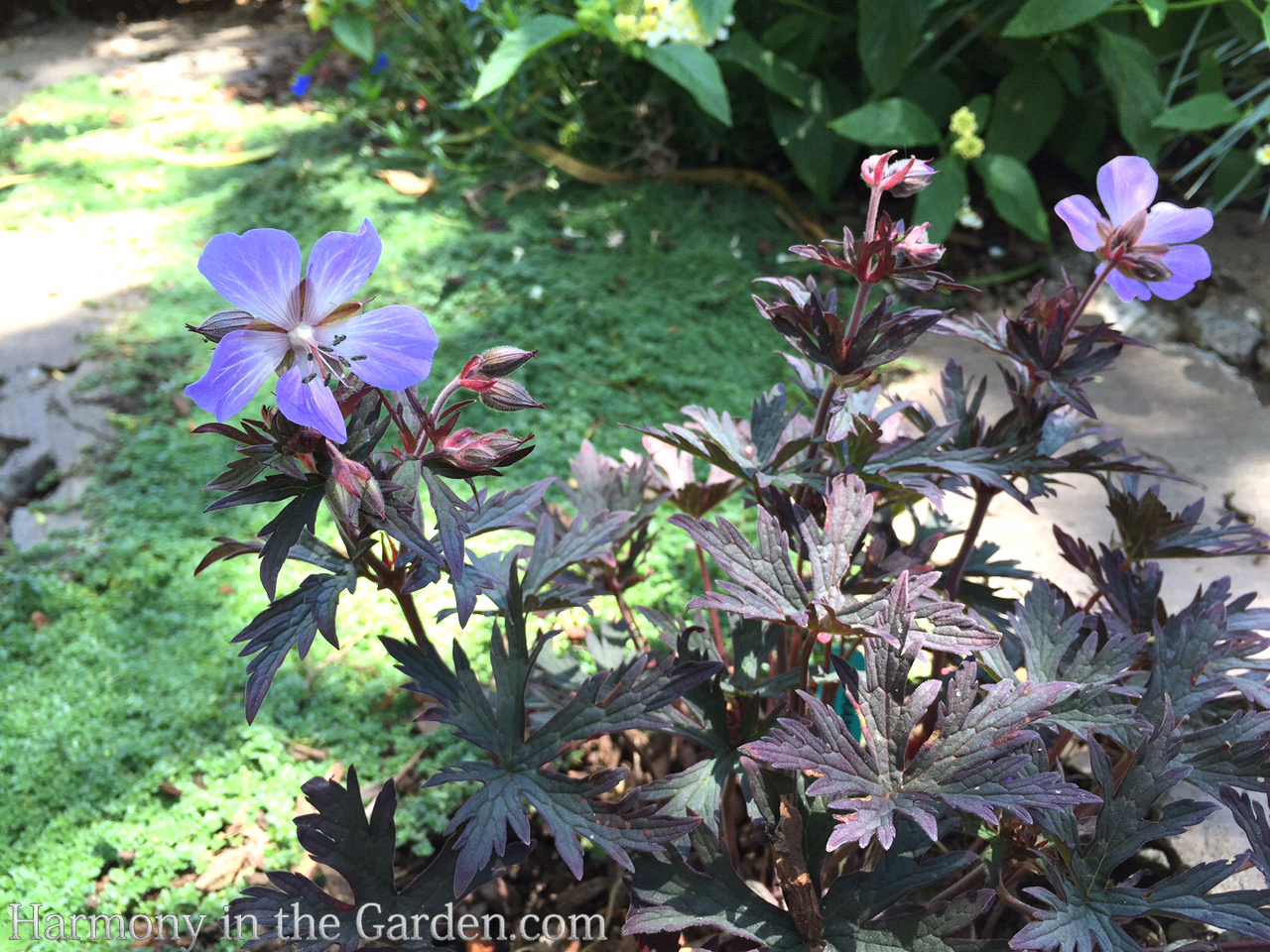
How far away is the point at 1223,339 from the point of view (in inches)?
107

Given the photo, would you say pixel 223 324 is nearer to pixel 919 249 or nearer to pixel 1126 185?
pixel 919 249

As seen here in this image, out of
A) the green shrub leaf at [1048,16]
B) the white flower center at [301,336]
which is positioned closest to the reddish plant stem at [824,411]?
the white flower center at [301,336]

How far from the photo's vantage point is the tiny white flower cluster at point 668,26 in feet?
9.45

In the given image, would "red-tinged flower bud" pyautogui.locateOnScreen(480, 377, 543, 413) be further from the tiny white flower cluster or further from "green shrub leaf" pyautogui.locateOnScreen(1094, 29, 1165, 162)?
"green shrub leaf" pyautogui.locateOnScreen(1094, 29, 1165, 162)

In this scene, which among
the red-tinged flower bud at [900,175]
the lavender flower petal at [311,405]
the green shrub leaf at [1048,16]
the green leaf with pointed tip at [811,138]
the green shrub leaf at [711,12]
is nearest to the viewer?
the lavender flower petal at [311,405]

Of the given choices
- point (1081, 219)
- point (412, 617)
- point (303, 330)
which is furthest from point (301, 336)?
point (1081, 219)

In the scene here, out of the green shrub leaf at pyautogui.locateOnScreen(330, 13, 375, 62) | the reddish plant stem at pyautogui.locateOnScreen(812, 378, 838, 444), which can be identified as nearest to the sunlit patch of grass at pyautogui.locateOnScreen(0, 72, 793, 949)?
the green shrub leaf at pyautogui.locateOnScreen(330, 13, 375, 62)

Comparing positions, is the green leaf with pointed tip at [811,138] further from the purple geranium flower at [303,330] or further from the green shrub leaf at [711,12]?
the purple geranium flower at [303,330]

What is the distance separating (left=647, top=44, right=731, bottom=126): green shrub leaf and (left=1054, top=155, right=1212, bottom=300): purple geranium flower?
1.68 metres

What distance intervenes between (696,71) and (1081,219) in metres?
1.84

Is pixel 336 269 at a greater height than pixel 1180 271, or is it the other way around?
pixel 336 269

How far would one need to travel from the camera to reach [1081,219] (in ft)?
4.10

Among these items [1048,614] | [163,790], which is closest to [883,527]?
[1048,614]

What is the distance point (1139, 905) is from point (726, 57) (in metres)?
2.65
